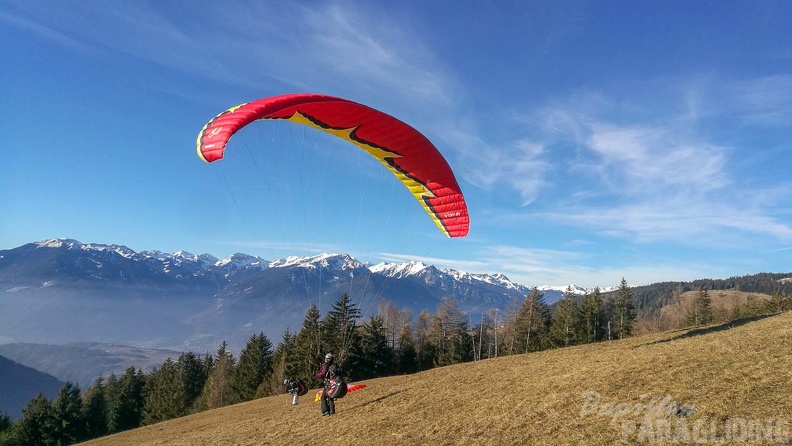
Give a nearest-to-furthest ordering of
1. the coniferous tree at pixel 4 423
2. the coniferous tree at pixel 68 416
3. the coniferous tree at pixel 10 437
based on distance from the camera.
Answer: the coniferous tree at pixel 10 437 → the coniferous tree at pixel 68 416 → the coniferous tree at pixel 4 423

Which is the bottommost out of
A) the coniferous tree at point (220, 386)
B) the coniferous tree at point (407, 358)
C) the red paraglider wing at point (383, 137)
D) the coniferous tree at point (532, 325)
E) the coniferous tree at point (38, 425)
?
the coniferous tree at point (38, 425)

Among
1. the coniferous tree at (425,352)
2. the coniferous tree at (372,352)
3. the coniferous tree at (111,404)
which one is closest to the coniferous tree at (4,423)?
the coniferous tree at (111,404)

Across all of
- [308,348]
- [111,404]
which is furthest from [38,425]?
[308,348]

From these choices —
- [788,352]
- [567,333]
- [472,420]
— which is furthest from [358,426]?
[567,333]

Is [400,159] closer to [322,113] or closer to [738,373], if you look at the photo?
[322,113]

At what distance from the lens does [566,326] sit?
5319 cm

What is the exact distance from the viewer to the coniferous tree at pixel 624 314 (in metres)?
56.3

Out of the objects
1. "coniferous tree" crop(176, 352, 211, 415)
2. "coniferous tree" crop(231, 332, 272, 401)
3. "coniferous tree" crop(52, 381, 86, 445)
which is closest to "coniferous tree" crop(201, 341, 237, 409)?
"coniferous tree" crop(231, 332, 272, 401)

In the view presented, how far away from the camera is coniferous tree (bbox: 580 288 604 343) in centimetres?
5319

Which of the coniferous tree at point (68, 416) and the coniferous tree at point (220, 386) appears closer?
the coniferous tree at point (68, 416)

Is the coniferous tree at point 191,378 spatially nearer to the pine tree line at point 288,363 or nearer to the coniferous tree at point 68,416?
the pine tree line at point 288,363

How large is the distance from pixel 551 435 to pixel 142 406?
65.9 m

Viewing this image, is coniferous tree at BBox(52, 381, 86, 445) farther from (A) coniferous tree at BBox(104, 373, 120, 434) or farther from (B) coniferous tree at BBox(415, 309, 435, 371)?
(B) coniferous tree at BBox(415, 309, 435, 371)

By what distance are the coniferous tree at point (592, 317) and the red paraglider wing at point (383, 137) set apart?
43002mm
